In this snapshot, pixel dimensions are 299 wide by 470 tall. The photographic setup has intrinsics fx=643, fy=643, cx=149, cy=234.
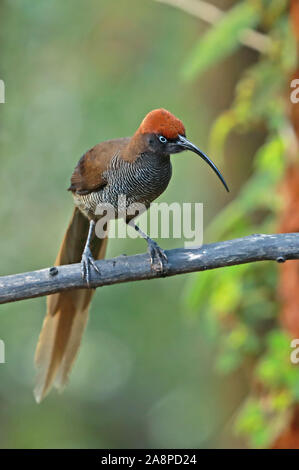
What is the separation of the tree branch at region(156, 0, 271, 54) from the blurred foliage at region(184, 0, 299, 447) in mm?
107

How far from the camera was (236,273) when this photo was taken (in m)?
4.75

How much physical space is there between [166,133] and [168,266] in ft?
2.44

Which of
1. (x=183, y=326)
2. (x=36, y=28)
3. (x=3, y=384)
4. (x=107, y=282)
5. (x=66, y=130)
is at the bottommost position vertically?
(x=107, y=282)

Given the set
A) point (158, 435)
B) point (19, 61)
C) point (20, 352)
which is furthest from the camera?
point (158, 435)

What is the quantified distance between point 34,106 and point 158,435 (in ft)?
16.5

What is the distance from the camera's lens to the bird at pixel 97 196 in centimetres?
363

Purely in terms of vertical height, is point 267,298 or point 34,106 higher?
point 34,106

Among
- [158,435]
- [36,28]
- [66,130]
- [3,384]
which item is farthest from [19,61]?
[158,435]

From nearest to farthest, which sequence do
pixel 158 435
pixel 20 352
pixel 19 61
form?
pixel 19 61
pixel 20 352
pixel 158 435

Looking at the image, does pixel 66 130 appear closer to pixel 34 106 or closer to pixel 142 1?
pixel 34 106

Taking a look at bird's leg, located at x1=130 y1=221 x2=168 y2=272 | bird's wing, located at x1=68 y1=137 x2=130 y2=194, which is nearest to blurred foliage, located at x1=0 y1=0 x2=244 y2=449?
bird's wing, located at x1=68 y1=137 x2=130 y2=194

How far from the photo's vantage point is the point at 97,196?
4.05 metres

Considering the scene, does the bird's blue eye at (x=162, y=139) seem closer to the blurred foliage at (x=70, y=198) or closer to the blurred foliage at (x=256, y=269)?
the blurred foliage at (x=256, y=269)

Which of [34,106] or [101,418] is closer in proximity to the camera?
[34,106]
